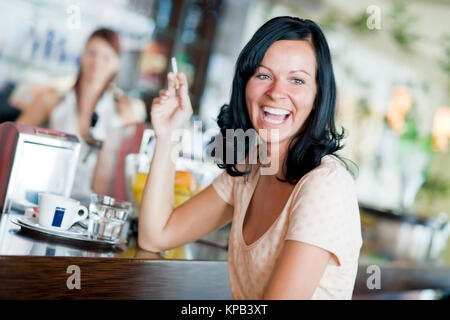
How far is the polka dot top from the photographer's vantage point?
1.06m

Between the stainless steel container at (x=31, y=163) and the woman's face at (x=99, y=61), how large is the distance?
2257 millimetres

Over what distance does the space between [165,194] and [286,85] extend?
1.28 feet

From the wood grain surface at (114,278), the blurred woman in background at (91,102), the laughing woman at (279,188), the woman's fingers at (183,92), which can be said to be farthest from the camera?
the blurred woman in background at (91,102)

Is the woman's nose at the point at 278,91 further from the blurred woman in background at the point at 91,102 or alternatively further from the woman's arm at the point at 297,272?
the blurred woman in background at the point at 91,102

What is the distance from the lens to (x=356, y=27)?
6.04m

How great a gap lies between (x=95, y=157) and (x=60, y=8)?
69.3 inches

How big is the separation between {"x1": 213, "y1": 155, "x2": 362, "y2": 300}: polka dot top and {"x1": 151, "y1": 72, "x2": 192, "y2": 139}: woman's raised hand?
0.86 feet

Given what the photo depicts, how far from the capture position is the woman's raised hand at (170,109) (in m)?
1.36

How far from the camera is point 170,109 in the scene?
139 cm
